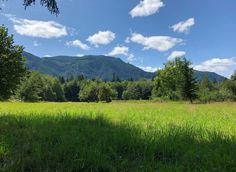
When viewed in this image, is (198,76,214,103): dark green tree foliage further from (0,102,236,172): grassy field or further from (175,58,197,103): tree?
(0,102,236,172): grassy field

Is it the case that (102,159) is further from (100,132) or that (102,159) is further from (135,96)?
(135,96)

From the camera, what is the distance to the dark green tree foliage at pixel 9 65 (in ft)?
123

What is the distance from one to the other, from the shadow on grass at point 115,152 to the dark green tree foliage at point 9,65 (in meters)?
31.5

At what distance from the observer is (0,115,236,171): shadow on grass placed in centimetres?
533

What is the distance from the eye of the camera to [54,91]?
158 metres

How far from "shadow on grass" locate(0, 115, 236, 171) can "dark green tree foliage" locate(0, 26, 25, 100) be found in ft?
103

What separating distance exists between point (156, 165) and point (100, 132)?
3.04 metres

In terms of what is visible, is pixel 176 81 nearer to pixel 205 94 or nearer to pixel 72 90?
pixel 205 94

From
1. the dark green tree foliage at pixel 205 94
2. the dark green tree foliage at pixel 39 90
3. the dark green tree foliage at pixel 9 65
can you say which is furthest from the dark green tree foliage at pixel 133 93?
the dark green tree foliage at pixel 9 65

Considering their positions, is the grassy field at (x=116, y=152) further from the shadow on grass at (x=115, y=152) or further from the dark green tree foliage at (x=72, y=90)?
the dark green tree foliage at (x=72, y=90)

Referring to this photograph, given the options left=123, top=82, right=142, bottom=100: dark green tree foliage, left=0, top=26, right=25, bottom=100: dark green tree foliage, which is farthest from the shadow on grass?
left=123, top=82, right=142, bottom=100: dark green tree foliage

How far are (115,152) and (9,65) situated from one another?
35559 mm

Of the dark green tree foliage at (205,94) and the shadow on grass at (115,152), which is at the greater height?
the dark green tree foliage at (205,94)

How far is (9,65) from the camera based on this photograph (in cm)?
3869
